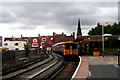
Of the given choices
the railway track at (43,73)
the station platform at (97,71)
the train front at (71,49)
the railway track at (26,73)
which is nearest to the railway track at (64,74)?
the railway track at (43,73)

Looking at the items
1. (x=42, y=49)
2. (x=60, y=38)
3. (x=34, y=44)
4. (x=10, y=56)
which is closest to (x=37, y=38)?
(x=34, y=44)

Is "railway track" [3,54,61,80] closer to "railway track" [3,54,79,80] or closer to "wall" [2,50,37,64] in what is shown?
"railway track" [3,54,79,80]

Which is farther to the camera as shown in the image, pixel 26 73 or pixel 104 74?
pixel 26 73

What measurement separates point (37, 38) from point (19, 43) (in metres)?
31.7

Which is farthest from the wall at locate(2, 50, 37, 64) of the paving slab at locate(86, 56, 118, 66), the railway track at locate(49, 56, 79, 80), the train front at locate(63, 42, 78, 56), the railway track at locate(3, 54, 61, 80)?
the paving slab at locate(86, 56, 118, 66)

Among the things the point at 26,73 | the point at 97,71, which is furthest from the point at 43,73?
the point at 97,71

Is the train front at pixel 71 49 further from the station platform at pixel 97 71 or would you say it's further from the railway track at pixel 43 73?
the station platform at pixel 97 71

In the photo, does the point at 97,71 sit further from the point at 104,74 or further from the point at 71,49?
the point at 71,49

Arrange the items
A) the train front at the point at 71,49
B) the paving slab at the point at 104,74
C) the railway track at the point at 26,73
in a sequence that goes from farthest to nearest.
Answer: the train front at the point at 71,49 < the railway track at the point at 26,73 < the paving slab at the point at 104,74

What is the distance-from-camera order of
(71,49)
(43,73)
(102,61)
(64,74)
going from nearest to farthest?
(64,74)
(43,73)
(102,61)
(71,49)

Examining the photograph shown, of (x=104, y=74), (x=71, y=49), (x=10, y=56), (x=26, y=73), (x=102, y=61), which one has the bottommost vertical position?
(x=26, y=73)

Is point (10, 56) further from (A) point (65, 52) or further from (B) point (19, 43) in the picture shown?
(B) point (19, 43)

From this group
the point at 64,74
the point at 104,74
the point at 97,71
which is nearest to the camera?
the point at 104,74

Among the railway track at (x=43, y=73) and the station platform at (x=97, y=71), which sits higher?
the station platform at (x=97, y=71)
